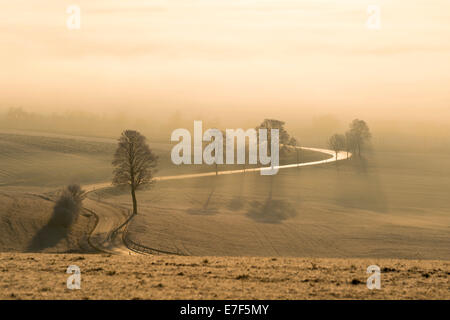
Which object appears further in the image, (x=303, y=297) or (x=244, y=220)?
(x=244, y=220)

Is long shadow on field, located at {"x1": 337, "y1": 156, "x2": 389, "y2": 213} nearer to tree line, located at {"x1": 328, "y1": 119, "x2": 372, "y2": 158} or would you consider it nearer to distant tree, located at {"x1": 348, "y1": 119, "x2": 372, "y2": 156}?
tree line, located at {"x1": 328, "y1": 119, "x2": 372, "y2": 158}

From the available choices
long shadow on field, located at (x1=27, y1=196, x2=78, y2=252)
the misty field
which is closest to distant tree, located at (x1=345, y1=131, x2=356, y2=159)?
the misty field

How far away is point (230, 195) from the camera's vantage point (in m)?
60.2

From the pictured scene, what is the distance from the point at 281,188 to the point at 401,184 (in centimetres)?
2548

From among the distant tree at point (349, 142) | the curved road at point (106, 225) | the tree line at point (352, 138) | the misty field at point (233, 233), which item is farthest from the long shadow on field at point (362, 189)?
the curved road at point (106, 225)

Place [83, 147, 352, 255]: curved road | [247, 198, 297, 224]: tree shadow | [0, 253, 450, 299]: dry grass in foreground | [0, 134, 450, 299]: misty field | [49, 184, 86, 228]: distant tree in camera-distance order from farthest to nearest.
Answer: [247, 198, 297, 224]: tree shadow → [49, 184, 86, 228]: distant tree → [83, 147, 352, 255]: curved road → [0, 134, 450, 299]: misty field → [0, 253, 450, 299]: dry grass in foreground

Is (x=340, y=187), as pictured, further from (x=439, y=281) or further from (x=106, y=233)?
(x=439, y=281)

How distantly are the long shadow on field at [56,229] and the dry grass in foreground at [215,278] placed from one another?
10906 mm

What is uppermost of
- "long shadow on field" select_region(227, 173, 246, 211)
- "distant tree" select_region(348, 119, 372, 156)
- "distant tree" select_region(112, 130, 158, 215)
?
"distant tree" select_region(348, 119, 372, 156)

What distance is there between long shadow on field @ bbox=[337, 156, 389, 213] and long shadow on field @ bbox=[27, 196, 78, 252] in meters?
36.0

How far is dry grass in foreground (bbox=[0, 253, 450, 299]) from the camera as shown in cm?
1388

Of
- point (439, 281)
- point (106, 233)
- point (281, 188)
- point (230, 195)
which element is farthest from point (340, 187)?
point (439, 281)

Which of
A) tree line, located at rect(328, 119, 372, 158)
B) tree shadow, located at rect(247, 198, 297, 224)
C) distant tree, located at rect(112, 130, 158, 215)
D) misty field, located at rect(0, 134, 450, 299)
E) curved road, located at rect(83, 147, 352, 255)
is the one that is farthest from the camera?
tree line, located at rect(328, 119, 372, 158)
